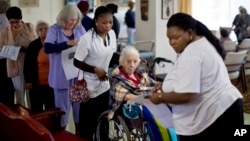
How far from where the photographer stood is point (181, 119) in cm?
187

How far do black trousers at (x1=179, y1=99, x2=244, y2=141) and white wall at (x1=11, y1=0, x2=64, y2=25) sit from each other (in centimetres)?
649

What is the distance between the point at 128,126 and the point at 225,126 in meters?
1.03

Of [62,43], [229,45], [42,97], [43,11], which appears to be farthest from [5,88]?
[43,11]

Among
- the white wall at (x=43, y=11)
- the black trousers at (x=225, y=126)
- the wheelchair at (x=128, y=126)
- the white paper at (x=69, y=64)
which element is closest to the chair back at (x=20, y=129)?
the black trousers at (x=225, y=126)

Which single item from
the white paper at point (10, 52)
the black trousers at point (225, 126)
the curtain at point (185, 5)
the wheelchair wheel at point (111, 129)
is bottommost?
the wheelchair wheel at point (111, 129)

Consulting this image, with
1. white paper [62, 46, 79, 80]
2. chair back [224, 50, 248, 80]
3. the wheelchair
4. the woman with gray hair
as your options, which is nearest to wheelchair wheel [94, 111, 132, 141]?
the wheelchair

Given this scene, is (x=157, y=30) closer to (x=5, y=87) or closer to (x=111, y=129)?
(x=5, y=87)

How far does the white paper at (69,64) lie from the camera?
3.07 metres

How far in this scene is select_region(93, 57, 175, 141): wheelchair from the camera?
249 cm

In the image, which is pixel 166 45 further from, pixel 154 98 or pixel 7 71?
pixel 154 98

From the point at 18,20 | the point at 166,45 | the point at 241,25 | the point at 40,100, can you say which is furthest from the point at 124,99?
the point at 241,25

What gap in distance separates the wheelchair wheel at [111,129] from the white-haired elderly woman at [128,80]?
8 cm

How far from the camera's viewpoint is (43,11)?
7.99 metres

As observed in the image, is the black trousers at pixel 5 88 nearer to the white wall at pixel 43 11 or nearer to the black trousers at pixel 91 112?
the black trousers at pixel 91 112
